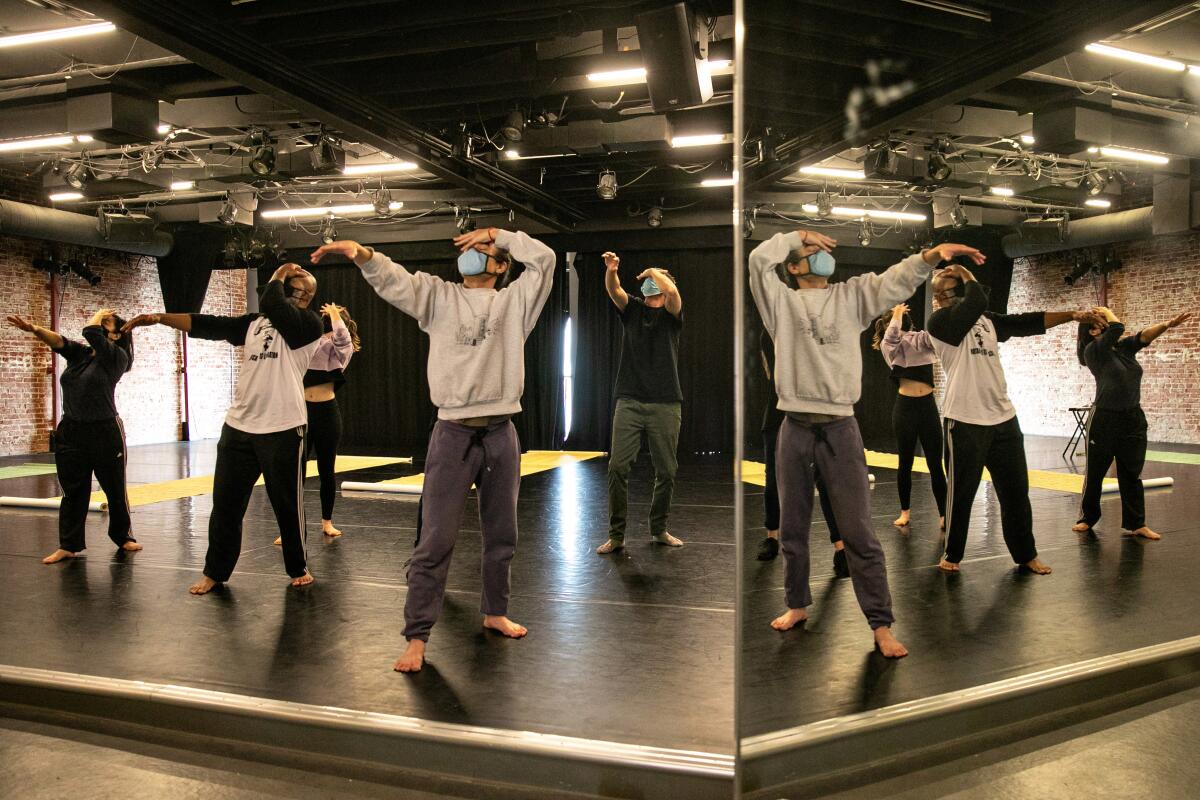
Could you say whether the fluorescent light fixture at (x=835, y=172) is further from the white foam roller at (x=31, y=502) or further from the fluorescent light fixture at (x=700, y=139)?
the white foam roller at (x=31, y=502)

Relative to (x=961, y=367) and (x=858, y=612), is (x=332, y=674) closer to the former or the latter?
(x=858, y=612)

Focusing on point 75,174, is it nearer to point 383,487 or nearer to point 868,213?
point 383,487

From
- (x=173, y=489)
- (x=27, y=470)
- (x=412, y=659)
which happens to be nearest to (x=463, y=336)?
(x=412, y=659)

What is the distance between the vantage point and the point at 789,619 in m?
2.12

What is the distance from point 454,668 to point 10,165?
171 inches

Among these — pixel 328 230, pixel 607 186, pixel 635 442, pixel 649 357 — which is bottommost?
pixel 635 442

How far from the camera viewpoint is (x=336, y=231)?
3166 mm

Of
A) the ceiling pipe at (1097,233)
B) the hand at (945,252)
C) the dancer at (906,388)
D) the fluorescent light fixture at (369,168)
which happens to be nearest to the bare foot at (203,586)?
the dancer at (906,388)

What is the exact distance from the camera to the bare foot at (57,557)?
4188 millimetres

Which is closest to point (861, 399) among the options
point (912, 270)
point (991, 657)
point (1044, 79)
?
point (912, 270)

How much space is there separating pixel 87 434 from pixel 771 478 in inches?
145

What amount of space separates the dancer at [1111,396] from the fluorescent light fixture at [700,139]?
4566mm

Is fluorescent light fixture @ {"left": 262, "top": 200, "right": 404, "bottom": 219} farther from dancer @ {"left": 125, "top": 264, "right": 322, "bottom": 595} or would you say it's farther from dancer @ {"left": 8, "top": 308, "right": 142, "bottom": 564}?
dancer @ {"left": 8, "top": 308, "right": 142, "bottom": 564}

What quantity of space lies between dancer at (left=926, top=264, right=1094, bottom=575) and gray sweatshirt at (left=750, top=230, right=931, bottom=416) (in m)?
0.29
